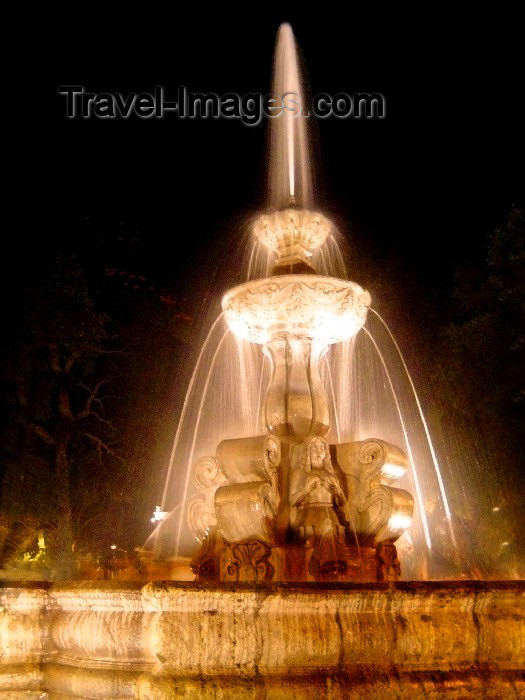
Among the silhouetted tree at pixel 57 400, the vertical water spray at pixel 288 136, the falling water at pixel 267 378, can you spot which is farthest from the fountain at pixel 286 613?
the silhouetted tree at pixel 57 400

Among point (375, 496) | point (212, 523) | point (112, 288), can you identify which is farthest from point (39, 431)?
point (375, 496)

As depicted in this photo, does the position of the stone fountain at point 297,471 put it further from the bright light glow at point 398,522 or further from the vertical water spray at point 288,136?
the vertical water spray at point 288,136

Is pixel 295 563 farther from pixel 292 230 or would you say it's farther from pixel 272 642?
pixel 292 230

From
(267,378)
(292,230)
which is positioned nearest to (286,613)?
(292,230)

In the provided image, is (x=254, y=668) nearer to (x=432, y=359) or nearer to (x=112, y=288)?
(x=432, y=359)

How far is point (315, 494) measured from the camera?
7.34 metres

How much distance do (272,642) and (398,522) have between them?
11.6 ft

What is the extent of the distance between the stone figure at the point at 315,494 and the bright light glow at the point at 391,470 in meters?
0.49

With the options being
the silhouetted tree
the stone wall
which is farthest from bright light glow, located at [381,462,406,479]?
the silhouetted tree

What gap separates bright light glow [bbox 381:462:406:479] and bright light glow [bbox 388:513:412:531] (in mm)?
434

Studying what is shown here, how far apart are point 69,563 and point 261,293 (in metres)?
11.2

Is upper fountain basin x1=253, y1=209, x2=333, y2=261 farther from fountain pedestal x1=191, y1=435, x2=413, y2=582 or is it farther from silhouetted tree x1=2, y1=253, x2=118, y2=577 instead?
silhouetted tree x1=2, y1=253, x2=118, y2=577

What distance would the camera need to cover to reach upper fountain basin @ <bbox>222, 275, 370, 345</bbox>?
796cm

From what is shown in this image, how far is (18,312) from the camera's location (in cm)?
1983
